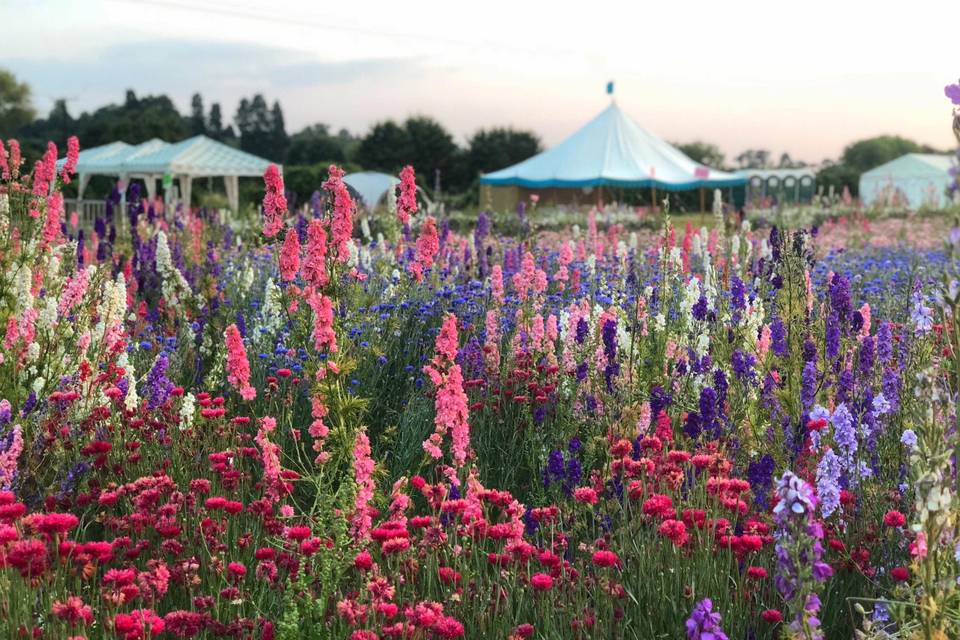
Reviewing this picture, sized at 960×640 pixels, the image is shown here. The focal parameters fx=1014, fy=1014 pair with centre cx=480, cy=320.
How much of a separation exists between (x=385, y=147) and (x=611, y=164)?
3330cm

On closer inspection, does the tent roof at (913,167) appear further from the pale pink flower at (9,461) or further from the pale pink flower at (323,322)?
the pale pink flower at (9,461)

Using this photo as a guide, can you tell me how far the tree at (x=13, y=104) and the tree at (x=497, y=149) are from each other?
39429 mm

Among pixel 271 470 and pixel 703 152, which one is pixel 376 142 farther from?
pixel 271 470

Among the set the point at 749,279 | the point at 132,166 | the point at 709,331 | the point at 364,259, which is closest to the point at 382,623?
the point at 709,331

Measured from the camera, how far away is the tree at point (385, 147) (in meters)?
64.1

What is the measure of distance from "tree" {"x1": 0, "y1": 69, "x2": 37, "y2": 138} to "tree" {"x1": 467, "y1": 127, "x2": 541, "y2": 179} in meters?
39.4

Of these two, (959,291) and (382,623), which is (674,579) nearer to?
(382,623)

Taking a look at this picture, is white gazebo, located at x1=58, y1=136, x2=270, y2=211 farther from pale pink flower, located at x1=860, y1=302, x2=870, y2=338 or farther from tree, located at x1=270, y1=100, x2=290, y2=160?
tree, located at x1=270, y1=100, x2=290, y2=160

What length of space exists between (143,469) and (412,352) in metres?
2.21

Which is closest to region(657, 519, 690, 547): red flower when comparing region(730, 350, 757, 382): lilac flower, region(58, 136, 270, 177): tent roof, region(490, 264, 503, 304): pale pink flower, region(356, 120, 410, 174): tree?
region(730, 350, 757, 382): lilac flower

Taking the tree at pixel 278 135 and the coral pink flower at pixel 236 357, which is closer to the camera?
the coral pink flower at pixel 236 357

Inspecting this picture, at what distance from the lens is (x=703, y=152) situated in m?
74.6

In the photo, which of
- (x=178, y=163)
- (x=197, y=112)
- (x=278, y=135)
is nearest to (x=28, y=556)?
(x=178, y=163)

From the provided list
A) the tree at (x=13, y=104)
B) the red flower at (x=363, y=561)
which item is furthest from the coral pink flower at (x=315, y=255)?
the tree at (x=13, y=104)
